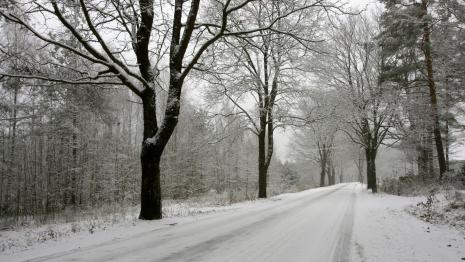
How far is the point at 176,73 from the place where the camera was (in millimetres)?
10055

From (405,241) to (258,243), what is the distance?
2.96 m

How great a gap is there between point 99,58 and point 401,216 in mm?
10205

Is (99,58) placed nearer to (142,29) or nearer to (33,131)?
(142,29)

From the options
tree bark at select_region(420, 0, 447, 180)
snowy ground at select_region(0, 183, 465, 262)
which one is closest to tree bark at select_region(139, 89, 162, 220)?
snowy ground at select_region(0, 183, 465, 262)

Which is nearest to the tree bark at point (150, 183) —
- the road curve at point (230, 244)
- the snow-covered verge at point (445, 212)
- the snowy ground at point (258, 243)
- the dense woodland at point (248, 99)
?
the snowy ground at point (258, 243)

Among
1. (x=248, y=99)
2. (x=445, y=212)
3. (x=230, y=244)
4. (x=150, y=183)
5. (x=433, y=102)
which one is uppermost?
(x=248, y=99)

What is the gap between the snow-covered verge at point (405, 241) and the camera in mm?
5484

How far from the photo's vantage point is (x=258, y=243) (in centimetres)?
632

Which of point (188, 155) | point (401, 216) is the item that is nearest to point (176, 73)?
point (401, 216)

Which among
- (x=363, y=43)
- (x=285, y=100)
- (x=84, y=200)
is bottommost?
(x=84, y=200)

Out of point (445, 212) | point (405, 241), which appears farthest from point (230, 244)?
point (445, 212)

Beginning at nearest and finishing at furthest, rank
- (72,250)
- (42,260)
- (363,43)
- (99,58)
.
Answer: (42,260) → (72,250) → (99,58) → (363,43)

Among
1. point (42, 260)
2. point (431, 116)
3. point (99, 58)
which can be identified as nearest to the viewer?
point (42, 260)

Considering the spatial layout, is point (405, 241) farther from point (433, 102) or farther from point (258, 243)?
point (433, 102)
